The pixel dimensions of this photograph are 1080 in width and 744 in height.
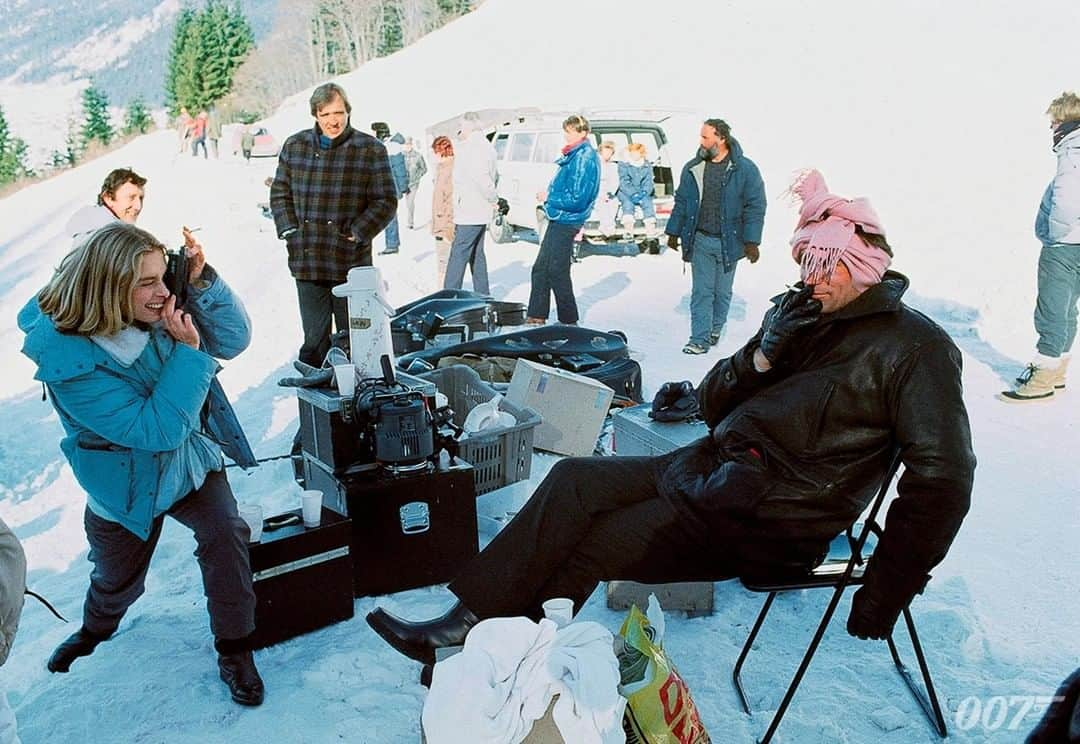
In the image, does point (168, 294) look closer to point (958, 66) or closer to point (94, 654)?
point (94, 654)

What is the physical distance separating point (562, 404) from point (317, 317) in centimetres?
176

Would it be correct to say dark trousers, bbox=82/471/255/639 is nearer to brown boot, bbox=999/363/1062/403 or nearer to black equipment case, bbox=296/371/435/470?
black equipment case, bbox=296/371/435/470

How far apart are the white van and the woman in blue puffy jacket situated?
4.39m

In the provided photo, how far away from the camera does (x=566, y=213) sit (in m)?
8.02

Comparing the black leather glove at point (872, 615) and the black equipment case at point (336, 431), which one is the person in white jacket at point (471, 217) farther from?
the black leather glove at point (872, 615)

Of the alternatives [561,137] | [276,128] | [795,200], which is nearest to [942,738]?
[795,200]

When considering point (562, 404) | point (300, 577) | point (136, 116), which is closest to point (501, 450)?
point (562, 404)

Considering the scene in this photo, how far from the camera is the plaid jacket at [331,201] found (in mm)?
5590

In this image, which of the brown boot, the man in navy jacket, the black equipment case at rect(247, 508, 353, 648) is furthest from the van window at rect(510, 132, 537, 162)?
the black equipment case at rect(247, 508, 353, 648)

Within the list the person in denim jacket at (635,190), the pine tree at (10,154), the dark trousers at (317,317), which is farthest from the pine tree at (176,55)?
the dark trousers at (317,317)

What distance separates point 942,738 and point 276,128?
38978mm

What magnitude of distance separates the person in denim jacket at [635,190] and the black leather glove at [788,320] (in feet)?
33.4

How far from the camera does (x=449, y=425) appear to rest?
415cm

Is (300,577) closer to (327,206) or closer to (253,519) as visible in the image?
(253,519)
